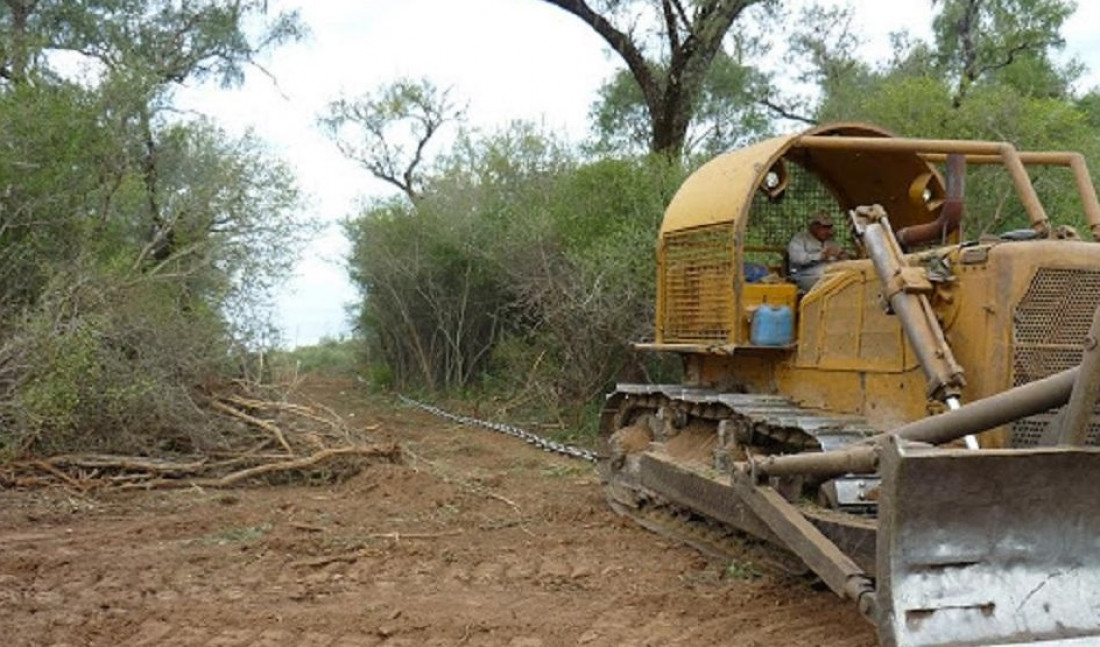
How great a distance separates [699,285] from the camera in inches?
328

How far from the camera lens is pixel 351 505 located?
895 centimetres

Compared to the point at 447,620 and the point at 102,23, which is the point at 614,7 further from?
the point at 447,620

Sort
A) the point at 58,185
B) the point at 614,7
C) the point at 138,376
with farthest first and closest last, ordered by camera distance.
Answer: the point at 614,7 < the point at 58,185 < the point at 138,376

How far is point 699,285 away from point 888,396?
213cm

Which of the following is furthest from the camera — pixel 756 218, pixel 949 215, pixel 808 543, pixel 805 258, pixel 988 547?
pixel 756 218

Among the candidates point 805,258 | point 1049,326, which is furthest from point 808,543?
point 805,258

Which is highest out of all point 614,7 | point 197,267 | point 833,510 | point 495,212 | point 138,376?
point 614,7

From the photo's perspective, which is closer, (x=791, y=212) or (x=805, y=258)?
(x=805, y=258)

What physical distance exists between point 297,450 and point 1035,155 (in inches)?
262

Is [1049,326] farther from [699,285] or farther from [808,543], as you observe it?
[699,285]

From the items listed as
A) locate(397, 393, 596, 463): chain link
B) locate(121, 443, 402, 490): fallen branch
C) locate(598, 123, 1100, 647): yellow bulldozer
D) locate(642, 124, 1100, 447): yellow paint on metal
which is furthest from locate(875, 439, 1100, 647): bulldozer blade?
locate(397, 393, 596, 463): chain link

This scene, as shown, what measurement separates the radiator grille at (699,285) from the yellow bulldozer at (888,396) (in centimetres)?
2

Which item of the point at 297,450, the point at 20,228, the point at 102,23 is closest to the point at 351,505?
the point at 297,450

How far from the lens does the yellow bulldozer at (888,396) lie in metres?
4.45
